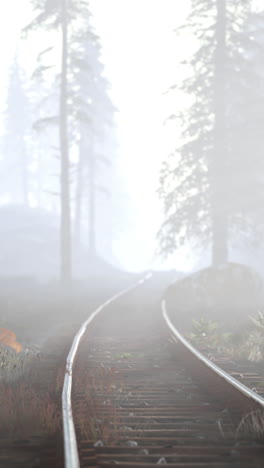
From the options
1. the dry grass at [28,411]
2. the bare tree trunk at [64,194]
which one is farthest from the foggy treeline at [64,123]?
the dry grass at [28,411]

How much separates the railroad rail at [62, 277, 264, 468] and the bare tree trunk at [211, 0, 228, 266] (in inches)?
397

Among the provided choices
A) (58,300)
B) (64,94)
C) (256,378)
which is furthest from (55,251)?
(256,378)

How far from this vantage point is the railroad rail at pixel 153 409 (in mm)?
4488

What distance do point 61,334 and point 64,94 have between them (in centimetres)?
1515

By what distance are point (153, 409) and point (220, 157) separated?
51.5 feet

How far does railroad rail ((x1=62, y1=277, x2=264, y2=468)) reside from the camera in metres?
4.49

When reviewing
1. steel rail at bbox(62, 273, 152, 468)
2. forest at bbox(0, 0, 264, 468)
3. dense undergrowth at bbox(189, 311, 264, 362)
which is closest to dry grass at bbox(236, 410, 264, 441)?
Result: forest at bbox(0, 0, 264, 468)

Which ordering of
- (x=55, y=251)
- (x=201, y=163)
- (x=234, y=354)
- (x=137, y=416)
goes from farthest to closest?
1. (x=55, y=251)
2. (x=201, y=163)
3. (x=234, y=354)
4. (x=137, y=416)

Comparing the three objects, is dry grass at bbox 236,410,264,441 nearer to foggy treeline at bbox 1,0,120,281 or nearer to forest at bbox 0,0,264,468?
forest at bbox 0,0,264,468

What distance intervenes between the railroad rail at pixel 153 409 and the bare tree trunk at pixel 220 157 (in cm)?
1008

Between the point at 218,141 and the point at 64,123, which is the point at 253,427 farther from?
the point at 64,123

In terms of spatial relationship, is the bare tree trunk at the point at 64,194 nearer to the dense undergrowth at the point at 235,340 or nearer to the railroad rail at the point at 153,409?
the dense undergrowth at the point at 235,340

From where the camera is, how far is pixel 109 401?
635 centimetres

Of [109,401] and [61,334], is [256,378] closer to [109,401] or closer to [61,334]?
[109,401]
